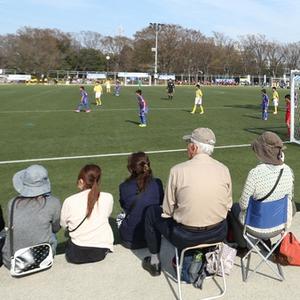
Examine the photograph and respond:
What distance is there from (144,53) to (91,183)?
116856 mm

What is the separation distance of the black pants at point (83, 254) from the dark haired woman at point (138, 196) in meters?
0.46

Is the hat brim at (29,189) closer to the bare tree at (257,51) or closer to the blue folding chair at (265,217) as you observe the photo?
the blue folding chair at (265,217)

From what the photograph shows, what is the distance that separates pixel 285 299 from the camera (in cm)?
421

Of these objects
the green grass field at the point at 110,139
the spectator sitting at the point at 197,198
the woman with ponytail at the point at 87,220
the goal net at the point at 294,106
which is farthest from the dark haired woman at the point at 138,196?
the goal net at the point at 294,106

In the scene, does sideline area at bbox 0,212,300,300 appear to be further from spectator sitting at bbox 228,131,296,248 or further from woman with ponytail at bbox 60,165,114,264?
spectator sitting at bbox 228,131,296,248

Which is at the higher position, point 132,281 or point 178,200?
point 178,200

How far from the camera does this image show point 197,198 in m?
4.15

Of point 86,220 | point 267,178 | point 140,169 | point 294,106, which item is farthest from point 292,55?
point 86,220

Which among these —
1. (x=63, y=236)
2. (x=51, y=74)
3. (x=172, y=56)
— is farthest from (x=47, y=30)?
(x=63, y=236)

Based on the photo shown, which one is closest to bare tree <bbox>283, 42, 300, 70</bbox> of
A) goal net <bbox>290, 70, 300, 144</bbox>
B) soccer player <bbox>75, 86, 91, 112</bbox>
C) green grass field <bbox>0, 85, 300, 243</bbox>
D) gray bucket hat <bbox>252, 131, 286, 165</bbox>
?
green grass field <bbox>0, 85, 300, 243</bbox>

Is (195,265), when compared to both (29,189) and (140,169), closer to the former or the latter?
(140,169)

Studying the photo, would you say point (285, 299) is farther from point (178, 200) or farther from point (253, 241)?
point (178, 200)

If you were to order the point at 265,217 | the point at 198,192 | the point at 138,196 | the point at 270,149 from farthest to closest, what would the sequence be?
the point at 138,196 → the point at 270,149 → the point at 265,217 → the point at 198,192

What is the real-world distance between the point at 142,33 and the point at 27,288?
406 ft
